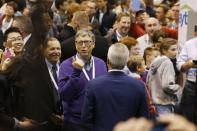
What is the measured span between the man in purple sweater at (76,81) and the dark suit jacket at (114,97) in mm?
667

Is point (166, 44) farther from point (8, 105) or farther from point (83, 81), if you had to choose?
point (8, 105)

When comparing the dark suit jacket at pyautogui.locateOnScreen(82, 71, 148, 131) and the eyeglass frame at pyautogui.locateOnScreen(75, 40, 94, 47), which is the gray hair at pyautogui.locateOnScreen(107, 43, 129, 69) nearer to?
the dark suit jacket at pyautogui.locateOnScreen(82, 71, 148, 131)

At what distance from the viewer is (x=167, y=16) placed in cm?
1330

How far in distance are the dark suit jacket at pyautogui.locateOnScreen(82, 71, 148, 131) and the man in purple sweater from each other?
667mm

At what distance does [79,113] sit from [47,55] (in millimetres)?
746

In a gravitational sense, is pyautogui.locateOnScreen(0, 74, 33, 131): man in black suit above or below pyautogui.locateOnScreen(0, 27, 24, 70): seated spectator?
below

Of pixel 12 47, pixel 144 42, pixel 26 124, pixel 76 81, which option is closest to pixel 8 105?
pixel 26 124

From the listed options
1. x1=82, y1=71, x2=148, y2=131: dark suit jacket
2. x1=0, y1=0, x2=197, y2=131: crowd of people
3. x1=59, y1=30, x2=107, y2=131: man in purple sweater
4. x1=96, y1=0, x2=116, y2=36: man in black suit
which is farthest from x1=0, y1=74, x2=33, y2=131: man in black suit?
x1=96, y1=0, x2=116, y2=36: man in black suit

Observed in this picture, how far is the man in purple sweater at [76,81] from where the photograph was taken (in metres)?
6.55

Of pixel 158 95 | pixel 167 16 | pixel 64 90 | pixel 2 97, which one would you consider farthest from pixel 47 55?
pixel 167 16

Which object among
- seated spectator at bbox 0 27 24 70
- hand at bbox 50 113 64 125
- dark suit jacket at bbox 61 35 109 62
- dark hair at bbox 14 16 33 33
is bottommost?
hand at bbox 50 113 64 125

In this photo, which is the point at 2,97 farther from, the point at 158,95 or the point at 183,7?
the point at 183,7

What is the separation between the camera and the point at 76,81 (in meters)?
6.54

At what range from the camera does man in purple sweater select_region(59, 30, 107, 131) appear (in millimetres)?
6555
